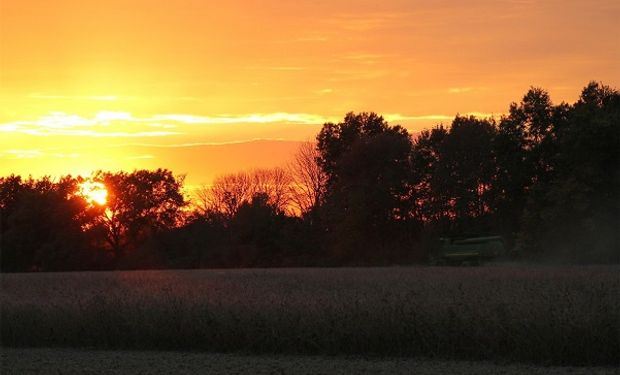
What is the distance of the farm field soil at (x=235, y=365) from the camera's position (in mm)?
14680

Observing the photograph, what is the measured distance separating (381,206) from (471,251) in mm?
14756

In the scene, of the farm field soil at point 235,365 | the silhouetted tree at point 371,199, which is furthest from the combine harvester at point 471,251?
the farm field soil at point 235,365

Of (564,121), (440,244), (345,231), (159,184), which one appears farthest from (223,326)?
(159,184)

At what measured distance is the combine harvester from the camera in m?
47.5

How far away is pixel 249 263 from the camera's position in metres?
63.3

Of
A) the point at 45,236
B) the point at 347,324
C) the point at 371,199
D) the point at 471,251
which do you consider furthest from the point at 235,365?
the point at 45,236

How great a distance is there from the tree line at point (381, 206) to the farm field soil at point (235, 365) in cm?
3260

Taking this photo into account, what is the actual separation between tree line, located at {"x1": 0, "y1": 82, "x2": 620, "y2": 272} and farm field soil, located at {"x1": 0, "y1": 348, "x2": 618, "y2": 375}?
32.6 meters

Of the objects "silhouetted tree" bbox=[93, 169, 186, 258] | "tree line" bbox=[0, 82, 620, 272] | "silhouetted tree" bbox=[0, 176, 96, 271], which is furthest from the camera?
"silhouetted tree" bbox=[93, 169, 186, 258]

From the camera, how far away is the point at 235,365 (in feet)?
51.8

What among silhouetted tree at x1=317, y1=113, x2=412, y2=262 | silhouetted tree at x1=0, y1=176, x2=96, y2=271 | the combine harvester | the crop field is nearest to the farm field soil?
the crop field

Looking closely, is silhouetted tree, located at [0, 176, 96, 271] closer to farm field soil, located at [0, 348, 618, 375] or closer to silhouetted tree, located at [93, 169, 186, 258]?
silhouetted tree, located at [93, 169, 186, 258]

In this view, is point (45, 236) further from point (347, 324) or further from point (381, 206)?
point (347, 324)

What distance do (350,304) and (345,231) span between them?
4470 centimetres
